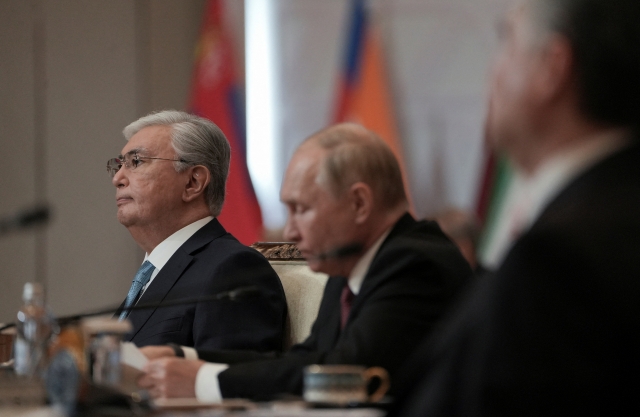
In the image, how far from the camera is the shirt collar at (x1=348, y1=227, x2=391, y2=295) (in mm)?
1759

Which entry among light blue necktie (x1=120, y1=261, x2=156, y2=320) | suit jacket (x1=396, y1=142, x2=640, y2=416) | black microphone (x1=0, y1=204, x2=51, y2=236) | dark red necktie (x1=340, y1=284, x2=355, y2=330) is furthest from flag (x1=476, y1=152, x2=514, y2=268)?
suit jacket (x1=396, y1=142, x2=640, y2=416)

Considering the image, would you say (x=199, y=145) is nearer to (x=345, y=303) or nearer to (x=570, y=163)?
(x=345, y=303)

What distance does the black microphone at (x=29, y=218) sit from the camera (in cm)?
148

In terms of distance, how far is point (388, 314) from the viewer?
1.63 meters

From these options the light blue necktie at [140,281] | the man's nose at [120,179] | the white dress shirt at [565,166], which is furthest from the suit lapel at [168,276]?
the white dress shirt at [565,166]

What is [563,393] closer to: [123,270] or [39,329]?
[39,329]

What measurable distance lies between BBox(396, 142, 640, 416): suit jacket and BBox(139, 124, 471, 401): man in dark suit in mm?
699

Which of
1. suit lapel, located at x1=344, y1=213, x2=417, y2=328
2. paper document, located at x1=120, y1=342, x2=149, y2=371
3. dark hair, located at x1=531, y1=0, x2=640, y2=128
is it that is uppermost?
dark hair, located at x1=531, y1=0, x2=640, y2=128

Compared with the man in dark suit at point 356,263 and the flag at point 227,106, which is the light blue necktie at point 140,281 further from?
the flag at point 227,106

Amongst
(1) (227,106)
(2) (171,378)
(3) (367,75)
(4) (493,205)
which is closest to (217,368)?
(2) (171,378)

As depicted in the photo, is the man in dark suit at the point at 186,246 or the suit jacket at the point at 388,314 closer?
the suit jacket at the point at 388,314

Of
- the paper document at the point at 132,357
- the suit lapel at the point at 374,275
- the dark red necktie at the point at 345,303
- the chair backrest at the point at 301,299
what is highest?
the suit lapel at the point at 374,275

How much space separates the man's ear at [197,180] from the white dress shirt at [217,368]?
1.19 meters

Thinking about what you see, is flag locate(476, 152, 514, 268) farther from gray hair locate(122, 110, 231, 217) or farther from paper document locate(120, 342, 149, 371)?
paper document locate(120, 342, 149, 371)
